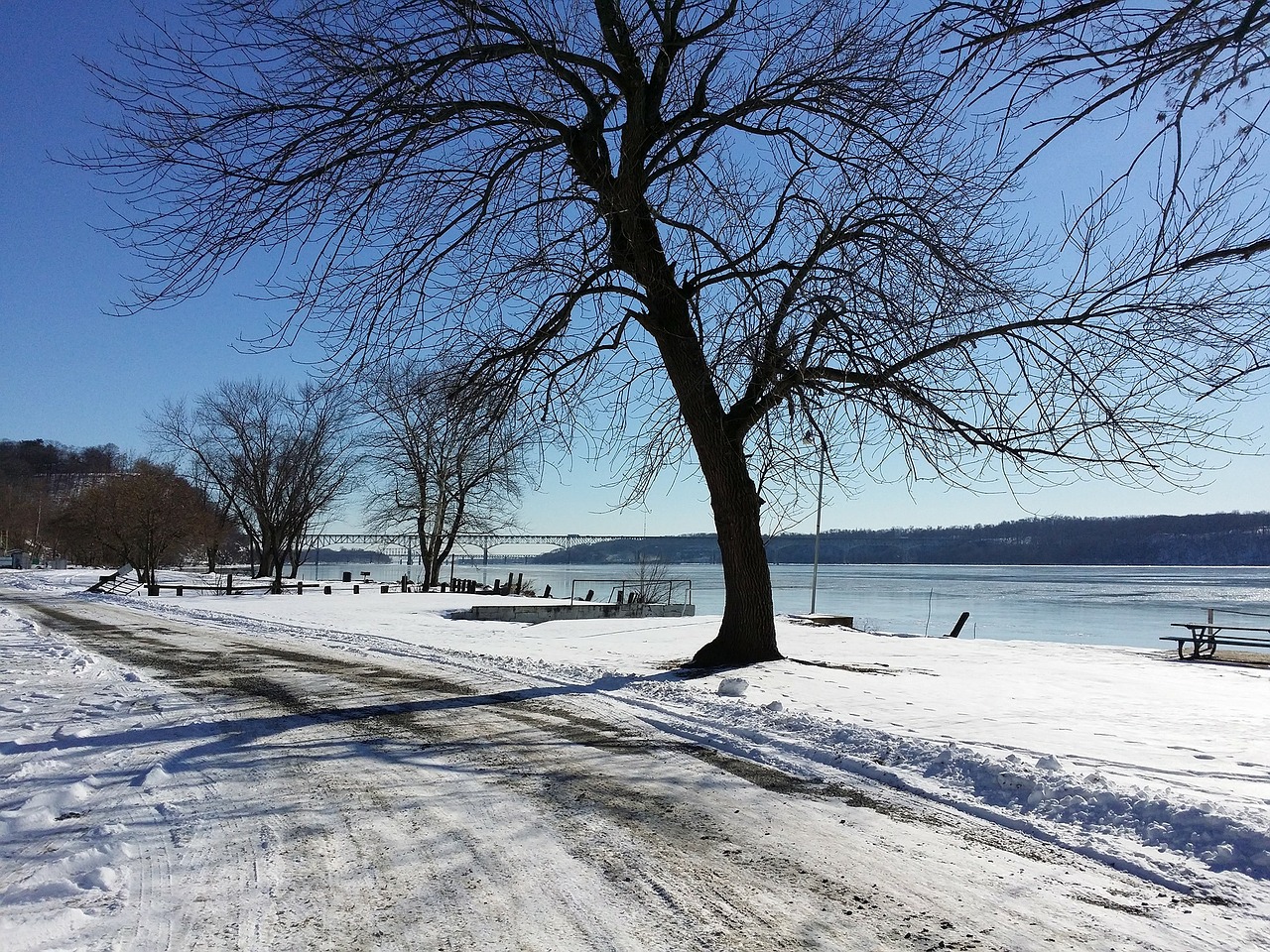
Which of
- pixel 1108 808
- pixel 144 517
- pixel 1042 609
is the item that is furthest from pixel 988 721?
pixel 144 517


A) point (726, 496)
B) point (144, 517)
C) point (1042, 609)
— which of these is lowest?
point (1042, 609)

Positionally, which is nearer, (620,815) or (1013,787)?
(620,815)

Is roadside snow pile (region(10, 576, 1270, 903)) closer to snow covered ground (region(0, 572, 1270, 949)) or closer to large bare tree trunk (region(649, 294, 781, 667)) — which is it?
snow covered ground (region(0, 572, 1270, 949))

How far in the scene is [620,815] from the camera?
177 inches

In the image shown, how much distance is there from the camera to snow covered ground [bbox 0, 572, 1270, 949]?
3213mm

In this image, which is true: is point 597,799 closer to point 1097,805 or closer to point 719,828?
point 719,828

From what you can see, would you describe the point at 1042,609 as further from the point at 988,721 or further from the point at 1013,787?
the point at 1013,787

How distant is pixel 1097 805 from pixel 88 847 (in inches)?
209

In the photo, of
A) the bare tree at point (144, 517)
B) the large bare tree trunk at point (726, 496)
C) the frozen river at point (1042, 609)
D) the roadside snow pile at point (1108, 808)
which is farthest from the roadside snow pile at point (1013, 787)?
the bare tree at point (144, 517)

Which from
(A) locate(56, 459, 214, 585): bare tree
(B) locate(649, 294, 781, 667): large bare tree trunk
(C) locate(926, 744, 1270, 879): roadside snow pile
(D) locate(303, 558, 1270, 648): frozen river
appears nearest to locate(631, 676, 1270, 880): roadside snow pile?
(C) locate(926, 744, 1270, 879): roadside snow pile

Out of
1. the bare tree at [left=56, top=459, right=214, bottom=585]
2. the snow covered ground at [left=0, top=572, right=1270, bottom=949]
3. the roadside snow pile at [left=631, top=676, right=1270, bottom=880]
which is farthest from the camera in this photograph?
the bare tree at [left=56, top=459, right=214, bottom=585]

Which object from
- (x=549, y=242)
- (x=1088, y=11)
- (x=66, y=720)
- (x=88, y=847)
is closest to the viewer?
(x=88, y=847)

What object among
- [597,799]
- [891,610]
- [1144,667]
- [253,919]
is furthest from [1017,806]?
Result: [891,610]

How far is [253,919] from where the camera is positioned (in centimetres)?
313
